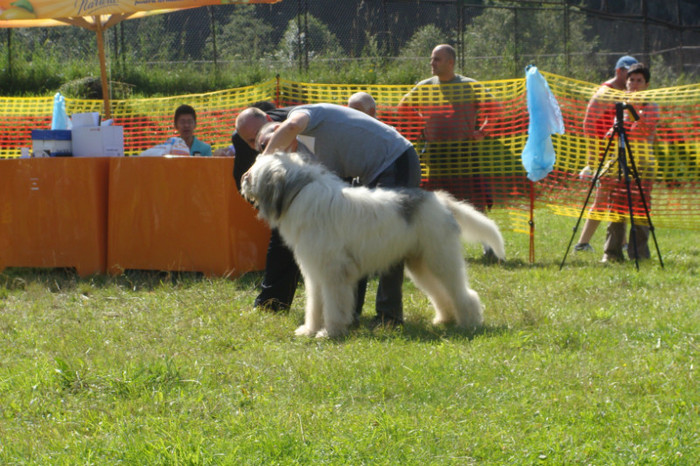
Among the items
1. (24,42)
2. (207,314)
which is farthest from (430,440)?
(24,42)

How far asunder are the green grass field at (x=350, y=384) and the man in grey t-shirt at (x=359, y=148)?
3.57ft

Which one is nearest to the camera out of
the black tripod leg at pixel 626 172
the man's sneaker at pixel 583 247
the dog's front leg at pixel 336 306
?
the dog's front leg at pixel 336 306

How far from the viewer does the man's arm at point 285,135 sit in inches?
203

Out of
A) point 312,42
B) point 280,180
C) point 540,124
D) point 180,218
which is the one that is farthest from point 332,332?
point 312,42

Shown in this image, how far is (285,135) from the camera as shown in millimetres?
5156

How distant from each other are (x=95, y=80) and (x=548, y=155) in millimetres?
12739

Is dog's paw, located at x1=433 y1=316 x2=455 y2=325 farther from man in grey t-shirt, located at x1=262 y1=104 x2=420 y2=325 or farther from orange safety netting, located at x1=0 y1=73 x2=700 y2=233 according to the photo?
orange safety netting, located at x1=0 y1=73 x2=700 y2=233

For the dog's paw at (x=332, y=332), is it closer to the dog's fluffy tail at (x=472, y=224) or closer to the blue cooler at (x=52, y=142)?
the dog's fluffy tail at (x=472, y=224)

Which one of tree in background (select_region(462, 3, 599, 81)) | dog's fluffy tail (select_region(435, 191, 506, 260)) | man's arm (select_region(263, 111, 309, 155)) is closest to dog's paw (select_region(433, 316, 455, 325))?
dog's fluffy tail (select_region(435, 191, 506, 260))

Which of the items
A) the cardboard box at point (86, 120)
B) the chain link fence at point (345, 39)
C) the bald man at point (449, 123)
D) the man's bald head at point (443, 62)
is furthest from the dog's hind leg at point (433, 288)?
the chain link fence at point (345, 39)

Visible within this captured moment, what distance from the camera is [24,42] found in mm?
21297

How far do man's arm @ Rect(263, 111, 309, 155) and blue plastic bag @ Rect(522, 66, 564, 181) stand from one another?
390 cm

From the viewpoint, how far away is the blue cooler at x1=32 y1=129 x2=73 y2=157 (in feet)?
26.0

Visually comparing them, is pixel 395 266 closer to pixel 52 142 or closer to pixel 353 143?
pixel 353 143
